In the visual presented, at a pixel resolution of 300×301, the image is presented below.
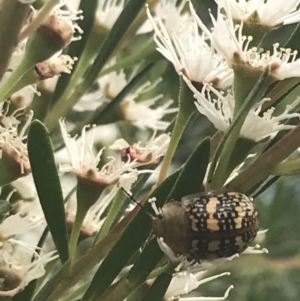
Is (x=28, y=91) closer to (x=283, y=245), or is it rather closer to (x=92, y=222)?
(x=92, y=222)

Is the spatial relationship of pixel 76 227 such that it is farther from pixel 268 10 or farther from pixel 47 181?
pixel 268 10

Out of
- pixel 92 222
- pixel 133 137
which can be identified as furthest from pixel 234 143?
pixel 133 137

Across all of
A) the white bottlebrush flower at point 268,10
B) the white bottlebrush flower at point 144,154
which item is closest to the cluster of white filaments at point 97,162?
the white bottlebrush flower at point 144,154

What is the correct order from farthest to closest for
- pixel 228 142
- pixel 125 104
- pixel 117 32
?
pixel 125 104, pixel 117 32, pixel 228 142

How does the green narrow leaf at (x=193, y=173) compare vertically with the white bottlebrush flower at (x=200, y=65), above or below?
below

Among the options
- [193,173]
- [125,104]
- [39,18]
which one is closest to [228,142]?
[193,173]

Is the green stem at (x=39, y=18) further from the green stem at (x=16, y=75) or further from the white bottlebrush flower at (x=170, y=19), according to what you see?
the white bottlebrush flower at (x=170, y=19)
